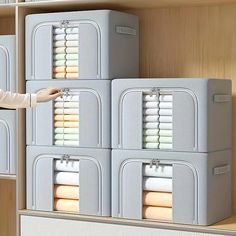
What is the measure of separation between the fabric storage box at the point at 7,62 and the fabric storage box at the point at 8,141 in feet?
0.37

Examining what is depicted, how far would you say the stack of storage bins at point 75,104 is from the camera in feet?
8.08

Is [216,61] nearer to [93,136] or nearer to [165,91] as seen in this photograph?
[165,91]

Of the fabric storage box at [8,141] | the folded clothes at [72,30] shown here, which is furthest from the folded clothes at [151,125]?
the fabric storage box at [8,141]

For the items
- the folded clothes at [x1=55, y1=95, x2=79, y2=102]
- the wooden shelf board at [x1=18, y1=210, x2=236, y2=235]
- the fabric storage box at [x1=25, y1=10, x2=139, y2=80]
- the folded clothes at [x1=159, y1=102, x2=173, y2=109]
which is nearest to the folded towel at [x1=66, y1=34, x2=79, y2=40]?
the fabric storage box at [x1=25, y1=10, x2=139, y2=80]

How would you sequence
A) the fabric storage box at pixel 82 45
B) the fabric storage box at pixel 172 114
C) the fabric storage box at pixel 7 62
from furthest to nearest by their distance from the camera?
the fabric storage box at pixel 7 62 < the fabric storage box at pixel 82 45 < the fabric storage box at pixel 172 114

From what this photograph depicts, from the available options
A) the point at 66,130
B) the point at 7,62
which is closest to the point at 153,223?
the point at 66,130

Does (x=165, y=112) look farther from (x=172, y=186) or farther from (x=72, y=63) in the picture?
(x=72, y=63)

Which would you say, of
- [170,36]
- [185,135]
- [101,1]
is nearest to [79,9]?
[101,1]

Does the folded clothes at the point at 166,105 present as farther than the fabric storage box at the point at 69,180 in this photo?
No

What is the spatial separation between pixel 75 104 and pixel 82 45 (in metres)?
0.23

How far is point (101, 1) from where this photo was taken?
247cm

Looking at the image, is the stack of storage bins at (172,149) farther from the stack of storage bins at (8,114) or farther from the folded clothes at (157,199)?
the stack of storage bins at (8,114)

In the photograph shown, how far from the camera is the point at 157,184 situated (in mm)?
2379

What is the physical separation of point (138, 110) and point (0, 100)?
20.8 inches
